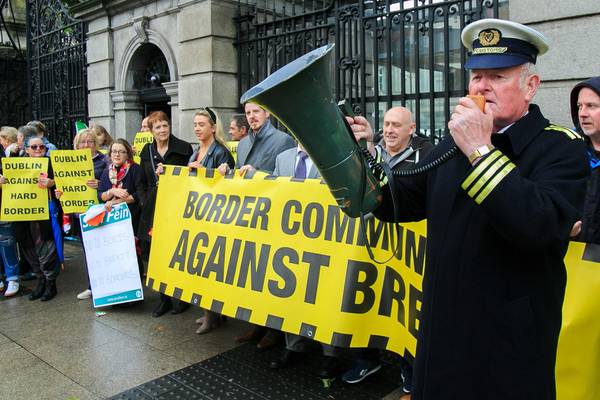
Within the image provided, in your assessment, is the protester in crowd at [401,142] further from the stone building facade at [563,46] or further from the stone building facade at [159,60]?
the stone building facade at [159,60]

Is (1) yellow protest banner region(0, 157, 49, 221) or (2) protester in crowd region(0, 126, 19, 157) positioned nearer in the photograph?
(1) yellow protest banner region(0, 157, 49, 221)

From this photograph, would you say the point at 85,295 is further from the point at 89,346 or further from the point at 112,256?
the point at 89,346

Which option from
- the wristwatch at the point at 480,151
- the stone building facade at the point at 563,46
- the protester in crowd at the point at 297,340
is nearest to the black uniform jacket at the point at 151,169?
the protester in crowd at the point at 297,340

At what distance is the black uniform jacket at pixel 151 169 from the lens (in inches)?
224

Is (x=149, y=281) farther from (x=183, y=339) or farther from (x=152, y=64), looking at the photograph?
Result: (x=152, y=64)

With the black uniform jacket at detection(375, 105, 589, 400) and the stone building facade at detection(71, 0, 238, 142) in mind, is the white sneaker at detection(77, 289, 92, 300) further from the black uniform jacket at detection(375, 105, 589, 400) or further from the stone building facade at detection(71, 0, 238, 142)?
the black uniform jacket at detection(375, 105, 589, 400)

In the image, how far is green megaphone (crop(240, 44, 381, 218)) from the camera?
1.62 meters

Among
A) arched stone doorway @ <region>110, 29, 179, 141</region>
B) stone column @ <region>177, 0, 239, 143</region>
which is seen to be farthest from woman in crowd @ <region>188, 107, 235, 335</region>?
arched stone doorway @ <region>110, 29, 179, 141</region>

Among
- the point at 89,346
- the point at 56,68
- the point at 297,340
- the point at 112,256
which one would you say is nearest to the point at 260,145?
the point at 297,340

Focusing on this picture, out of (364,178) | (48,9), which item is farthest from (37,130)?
(48,9)

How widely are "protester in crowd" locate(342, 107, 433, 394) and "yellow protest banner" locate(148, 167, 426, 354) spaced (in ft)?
1.68

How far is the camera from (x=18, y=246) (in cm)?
686

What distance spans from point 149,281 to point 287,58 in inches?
159

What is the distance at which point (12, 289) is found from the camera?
650 cm
